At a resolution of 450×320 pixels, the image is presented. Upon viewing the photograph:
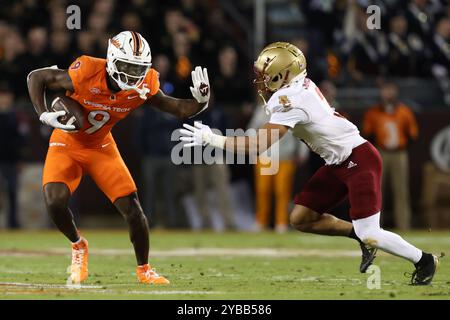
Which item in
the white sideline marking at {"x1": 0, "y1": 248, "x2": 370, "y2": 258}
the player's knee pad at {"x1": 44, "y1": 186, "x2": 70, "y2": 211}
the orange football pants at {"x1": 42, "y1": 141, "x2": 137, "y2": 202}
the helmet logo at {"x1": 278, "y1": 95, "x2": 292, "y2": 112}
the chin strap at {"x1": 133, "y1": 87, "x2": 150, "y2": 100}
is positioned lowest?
the white sideline marking at {"x1": 0, "y1": 248, "x2": 370, "y2": 258}

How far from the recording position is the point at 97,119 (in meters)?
7.31

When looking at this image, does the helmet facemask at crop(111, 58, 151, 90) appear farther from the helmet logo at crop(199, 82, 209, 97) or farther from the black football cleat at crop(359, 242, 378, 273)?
the black football cleat at crop(359, 242, 378, 273)

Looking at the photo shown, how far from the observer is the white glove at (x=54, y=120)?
6.88 m

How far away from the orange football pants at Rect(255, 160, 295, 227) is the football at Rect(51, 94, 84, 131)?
615 centimetres

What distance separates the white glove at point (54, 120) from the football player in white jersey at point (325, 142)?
81cm

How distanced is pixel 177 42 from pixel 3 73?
2249mm

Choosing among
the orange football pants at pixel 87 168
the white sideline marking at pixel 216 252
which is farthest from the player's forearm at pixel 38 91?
the white sideline marking at pixel 216 252

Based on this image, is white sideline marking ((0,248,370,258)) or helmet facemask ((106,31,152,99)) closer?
helmet facemask ((106,31,152,99))

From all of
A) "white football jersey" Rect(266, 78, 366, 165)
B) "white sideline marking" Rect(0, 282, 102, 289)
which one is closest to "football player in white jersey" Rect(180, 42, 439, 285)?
"white football jersey" Rect(266, 78, 366, 165)

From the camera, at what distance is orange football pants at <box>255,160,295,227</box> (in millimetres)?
13055

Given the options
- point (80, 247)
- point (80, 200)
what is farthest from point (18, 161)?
point (80, 247)

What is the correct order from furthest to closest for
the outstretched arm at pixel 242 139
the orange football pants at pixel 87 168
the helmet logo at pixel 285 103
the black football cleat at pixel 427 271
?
the orange football pants at pixel 87 168, the black football cleat at pixel 427 271, the helmet logo at pixel 285 103, the outstretched arm at pixel 242 139

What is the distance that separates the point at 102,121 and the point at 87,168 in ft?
1.15

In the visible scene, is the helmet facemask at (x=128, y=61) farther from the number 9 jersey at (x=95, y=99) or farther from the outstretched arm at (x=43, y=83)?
the outstretched arm at (x=43, y=83)
